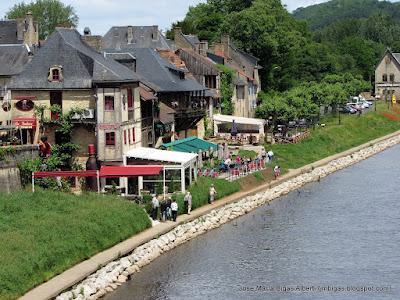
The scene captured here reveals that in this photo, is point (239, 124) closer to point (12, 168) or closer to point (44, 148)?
point (44, 148)

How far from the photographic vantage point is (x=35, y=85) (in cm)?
5644

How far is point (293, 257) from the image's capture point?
4566 cm

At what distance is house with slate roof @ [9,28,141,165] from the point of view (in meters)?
55.2

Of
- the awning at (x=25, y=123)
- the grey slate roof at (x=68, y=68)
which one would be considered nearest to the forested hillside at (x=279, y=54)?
the grey slate roof at (x=68, y=68)

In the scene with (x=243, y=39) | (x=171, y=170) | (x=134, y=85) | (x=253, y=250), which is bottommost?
(x=253, y=250)

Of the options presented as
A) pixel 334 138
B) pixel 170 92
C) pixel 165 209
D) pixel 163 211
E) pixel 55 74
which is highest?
pixel 55 74

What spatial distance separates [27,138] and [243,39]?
5955cm

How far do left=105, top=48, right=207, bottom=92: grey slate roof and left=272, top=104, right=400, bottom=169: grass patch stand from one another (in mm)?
10514

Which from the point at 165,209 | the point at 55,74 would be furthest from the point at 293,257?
the point at 55,74

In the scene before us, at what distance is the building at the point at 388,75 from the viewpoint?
489 feet

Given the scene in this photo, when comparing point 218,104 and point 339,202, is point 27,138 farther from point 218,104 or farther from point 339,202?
point 218,104

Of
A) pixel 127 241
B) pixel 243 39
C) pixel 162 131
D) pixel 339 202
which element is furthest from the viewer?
pixel 243 39

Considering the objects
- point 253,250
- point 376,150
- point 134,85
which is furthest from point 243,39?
point 253,250

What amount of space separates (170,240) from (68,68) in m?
14.5
